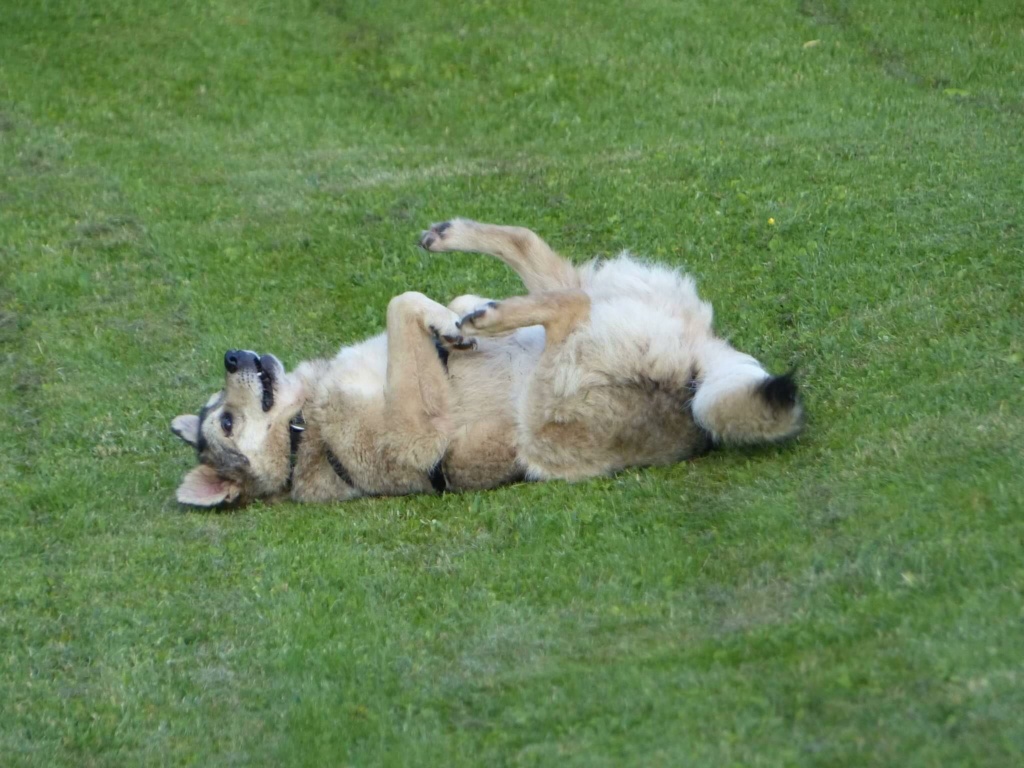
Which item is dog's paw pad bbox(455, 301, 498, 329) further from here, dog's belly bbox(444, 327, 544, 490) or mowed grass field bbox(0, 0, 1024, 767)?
mowed grass field bbox(0, 0, 1024, 767)

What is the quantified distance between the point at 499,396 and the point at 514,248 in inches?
45.7

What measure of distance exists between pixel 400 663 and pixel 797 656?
70.8 inches

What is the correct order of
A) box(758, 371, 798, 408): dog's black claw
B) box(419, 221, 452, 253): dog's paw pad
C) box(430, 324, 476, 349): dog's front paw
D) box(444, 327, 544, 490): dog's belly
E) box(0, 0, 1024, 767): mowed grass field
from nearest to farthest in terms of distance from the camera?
1. box(0, 0, 1024, 767): mowed grass field
2. box(758, 371, 798, 408): dog's black claw
3. box(444, 327, 544, 490): dog's belly
4. box(430, 324, 476, 349): dog's front paw
5. box(419, 221, 452, 253): dog's paw pad

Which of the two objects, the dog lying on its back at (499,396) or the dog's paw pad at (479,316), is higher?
the dog's paw pad at (479,316)

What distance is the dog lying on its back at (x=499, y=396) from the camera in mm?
7398

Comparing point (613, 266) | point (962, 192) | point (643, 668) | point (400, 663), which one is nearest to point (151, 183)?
point (613, 266)

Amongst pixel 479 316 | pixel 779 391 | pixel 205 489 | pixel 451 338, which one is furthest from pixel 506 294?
pixel 779 391

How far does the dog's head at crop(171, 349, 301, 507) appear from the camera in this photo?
810 cm

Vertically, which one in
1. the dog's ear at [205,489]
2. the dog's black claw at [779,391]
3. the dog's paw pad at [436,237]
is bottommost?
the dog's ear at [205,489]

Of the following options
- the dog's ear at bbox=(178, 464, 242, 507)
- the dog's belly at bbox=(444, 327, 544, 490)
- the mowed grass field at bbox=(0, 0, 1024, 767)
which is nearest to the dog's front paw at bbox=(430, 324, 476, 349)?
the dog's belly at bbox=(444, 327, 544, 490)

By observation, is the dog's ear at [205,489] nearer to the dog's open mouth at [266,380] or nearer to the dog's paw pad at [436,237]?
the dog's open mouth at [266,380]

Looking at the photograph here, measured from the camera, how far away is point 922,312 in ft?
27.3

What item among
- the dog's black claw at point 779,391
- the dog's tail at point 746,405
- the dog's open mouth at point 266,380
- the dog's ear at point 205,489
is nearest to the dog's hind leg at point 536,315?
the dog's tail at point 746,405

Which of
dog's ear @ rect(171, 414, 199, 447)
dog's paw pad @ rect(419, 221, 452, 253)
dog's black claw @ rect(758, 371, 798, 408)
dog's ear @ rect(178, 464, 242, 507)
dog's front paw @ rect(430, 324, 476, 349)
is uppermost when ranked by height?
dog's paw pad @ rect(419, 221, 452, 253)
